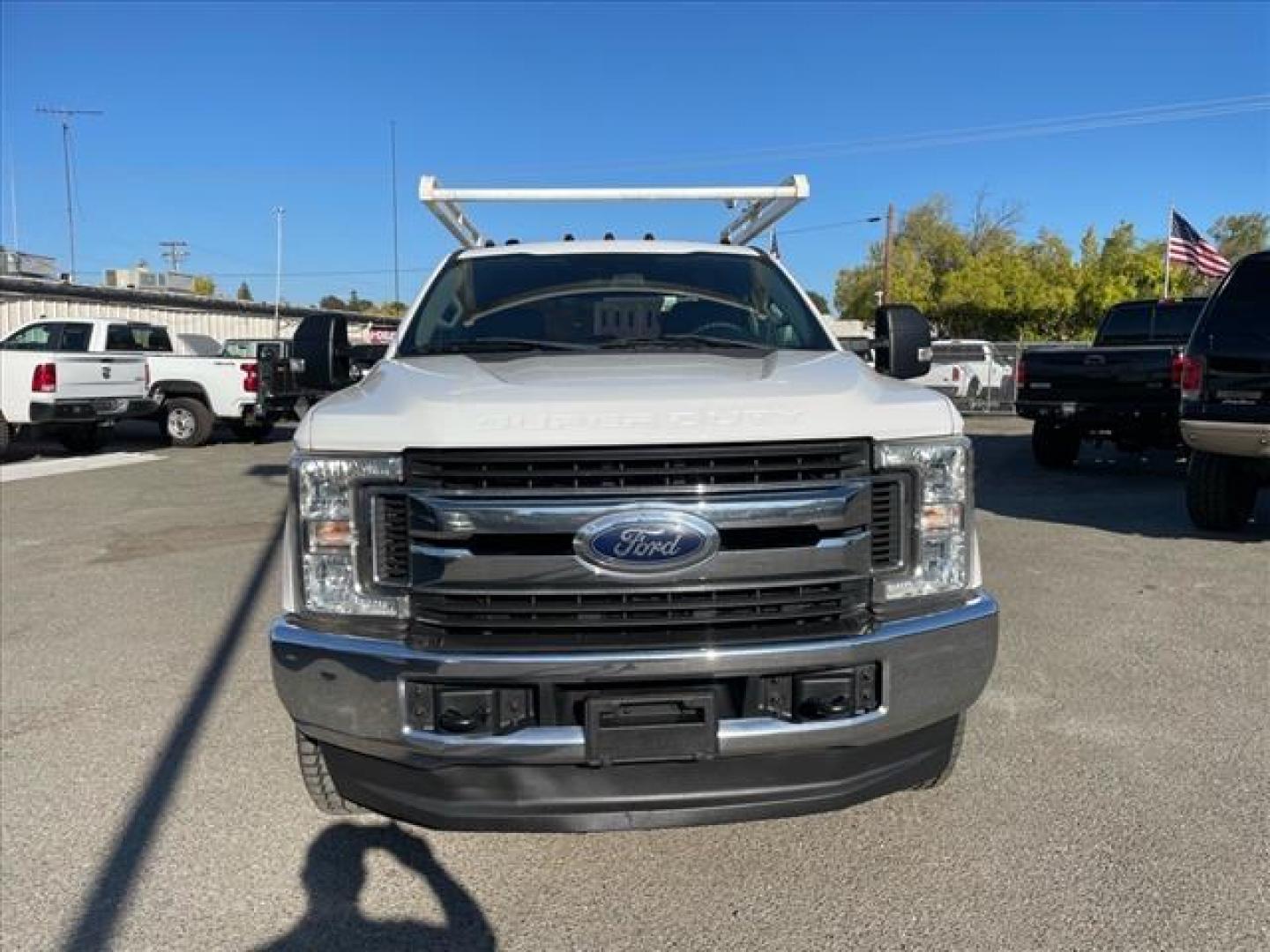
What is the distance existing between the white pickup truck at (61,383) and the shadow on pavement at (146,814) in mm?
9748

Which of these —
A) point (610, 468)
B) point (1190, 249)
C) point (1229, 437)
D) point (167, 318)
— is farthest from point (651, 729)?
point (167, 318)

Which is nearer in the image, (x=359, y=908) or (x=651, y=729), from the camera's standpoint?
(x=651, y=729)

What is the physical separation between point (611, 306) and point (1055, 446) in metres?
9.54

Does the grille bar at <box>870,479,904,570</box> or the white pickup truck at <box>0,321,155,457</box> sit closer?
the grille bar at <box>870,479,904,570</box>

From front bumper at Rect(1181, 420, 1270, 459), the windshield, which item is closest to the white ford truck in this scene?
the windshield

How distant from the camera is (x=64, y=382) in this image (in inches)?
535

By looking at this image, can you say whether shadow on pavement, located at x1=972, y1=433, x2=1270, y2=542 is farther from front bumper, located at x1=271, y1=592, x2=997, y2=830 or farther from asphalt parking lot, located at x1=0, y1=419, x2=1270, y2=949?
front bumper, located at x1=271, y1=592, x2=997, y2=830

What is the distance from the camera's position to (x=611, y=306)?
4176 millimetres

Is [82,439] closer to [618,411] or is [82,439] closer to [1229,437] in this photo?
[1229,437]

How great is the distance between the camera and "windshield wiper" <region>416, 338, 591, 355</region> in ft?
11.9

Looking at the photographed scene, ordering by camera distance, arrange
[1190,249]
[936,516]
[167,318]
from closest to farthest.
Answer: [936,516] → [1190,249] → [167,318]

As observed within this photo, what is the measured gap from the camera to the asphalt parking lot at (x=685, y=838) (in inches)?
108

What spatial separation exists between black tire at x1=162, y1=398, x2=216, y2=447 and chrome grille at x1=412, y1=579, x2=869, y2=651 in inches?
607

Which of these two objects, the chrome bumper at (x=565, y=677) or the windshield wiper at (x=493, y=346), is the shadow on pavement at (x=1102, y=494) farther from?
the chrome bumper at (x=565, y=677)
